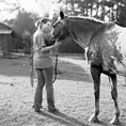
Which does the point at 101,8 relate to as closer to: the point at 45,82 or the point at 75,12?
the point at 75,12

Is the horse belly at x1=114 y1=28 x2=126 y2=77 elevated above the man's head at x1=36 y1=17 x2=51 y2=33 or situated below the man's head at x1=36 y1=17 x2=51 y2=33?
below

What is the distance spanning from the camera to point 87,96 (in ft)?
22.3

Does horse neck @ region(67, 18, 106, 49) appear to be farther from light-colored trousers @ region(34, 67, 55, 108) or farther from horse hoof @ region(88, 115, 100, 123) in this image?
horse hoof @ region(88, 115, 100, 123)

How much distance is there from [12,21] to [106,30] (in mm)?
46863

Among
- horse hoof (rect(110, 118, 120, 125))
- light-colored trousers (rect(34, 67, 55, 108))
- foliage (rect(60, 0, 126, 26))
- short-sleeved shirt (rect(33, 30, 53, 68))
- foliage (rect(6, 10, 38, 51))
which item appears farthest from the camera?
foliage (rect(6, 10, 38, 51))

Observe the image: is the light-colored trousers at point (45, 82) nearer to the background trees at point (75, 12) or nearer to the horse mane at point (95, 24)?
the horse mane at point (95, 24)

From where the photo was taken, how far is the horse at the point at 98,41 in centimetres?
406

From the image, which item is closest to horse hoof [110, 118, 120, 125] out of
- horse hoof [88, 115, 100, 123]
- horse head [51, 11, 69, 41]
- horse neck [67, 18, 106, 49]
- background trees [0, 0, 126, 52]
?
horse hoof [88, 115, 100, 123]

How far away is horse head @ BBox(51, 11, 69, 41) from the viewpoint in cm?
478

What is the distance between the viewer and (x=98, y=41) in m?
4.34

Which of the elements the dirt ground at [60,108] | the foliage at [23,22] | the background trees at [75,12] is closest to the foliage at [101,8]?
the background trees at [75,12]

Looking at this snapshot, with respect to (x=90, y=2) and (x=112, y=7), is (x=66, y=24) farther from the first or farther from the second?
(x=90, y=2)

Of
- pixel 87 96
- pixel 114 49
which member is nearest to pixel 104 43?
pixel 114 49

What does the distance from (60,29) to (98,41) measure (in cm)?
90
